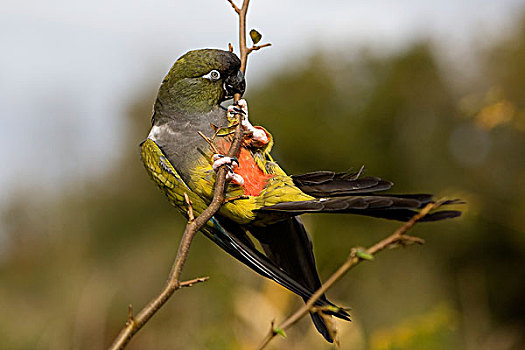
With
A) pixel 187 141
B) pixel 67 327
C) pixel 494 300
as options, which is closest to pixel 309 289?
pixel 187 141

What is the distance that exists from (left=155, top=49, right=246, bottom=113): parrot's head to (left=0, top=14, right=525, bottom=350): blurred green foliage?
12.0ft

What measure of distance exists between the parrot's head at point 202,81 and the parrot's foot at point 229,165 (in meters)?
0.34

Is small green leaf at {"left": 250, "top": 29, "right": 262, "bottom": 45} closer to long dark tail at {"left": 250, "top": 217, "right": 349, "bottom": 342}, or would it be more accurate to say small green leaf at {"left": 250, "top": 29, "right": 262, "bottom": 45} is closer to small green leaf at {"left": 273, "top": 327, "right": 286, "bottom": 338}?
long dark tail at {"left": 250, "top": 217, "right": 349, "bottom": 342}

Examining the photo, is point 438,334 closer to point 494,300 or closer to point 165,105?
point 165,105

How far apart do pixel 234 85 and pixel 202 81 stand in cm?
10

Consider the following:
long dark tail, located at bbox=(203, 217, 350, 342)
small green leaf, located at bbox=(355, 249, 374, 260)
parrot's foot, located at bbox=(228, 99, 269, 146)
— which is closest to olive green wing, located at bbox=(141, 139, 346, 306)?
long dark tail, located at bbox=(203, 217, 350, 342)

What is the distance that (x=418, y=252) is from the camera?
8648 mm

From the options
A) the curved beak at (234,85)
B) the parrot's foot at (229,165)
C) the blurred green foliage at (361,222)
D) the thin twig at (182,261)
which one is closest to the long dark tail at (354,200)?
the parrot's foot at (229,165)

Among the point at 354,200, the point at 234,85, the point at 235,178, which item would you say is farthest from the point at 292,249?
the point at 234,85

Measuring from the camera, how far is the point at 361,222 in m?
8.38

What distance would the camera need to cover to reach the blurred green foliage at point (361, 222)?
23.3 ft

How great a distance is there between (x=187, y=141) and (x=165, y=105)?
0.64ft

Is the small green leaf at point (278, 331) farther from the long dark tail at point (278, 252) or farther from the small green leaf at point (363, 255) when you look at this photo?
the long dark tail at point (278, 252)

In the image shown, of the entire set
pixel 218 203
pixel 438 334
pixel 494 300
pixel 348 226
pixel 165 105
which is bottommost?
pixel 494 300
